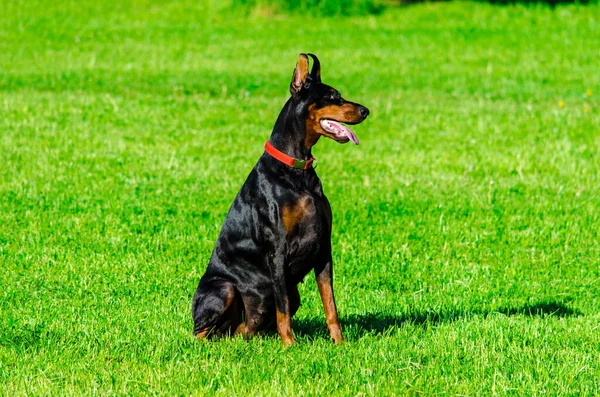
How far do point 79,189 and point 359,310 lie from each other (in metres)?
4.68

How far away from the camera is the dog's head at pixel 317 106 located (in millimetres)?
5496

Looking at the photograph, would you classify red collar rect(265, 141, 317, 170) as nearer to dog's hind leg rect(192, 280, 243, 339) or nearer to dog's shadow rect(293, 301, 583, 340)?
dog's hind leg rect(192, 280, 243, 339)

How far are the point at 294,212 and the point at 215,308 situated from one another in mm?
799

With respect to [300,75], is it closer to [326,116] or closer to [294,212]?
[326,116]

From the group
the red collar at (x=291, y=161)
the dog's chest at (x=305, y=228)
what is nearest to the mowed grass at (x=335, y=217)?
the dog's chest at (x=305, y=228)

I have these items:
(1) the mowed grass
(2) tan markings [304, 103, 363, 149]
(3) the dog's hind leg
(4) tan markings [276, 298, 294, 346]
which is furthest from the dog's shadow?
(2) tan markings [304, 103, 363, 149]

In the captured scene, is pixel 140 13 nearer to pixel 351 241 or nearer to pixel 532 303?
pixel 351 241

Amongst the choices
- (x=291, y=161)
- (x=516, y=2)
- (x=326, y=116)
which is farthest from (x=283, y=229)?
(x=516, y=2)

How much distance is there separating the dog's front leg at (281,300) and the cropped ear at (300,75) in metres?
1.01

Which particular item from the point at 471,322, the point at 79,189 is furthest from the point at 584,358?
the point at 79,189

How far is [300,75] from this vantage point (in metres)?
5.57

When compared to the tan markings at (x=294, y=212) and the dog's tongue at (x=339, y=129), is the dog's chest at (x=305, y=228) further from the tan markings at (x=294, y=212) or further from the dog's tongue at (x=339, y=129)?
the dog's tongue at (x=339, y=129)

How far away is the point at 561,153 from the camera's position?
12.3 metres

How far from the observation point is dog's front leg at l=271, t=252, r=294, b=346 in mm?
5590
